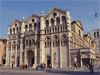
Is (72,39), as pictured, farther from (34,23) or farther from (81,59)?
(34,23)

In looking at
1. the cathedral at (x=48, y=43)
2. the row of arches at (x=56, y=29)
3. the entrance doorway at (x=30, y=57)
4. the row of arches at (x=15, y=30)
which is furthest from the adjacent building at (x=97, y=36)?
the row of arches at (x=15, y=30)

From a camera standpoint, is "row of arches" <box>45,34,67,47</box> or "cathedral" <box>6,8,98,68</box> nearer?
"cathedral" <box>6,8,98,68</box>

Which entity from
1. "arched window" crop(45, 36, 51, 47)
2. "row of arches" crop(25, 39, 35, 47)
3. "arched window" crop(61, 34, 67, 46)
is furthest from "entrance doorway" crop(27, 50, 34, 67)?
"arched window" crop(61, 34, 67, 46)

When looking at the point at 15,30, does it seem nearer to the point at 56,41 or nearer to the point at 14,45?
the point at 14,45

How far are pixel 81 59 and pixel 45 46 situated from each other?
11.8m

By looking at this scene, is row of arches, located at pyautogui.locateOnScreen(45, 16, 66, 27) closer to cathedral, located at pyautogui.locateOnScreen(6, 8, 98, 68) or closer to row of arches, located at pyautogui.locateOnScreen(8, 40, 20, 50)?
cathedral, located at pyautogui.locateOnScreen(6, 8, 98, 68)

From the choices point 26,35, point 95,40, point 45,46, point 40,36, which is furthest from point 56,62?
point 95,40

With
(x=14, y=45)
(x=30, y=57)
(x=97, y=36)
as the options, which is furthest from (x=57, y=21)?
(x=97, y=36)

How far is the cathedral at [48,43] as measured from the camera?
38.7 metres

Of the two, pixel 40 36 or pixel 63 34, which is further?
pixel 40 36

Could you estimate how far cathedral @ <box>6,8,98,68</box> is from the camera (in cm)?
3866

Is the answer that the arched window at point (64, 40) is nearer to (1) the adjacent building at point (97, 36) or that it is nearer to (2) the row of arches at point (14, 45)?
(2) the row of arches at point (14, 45)

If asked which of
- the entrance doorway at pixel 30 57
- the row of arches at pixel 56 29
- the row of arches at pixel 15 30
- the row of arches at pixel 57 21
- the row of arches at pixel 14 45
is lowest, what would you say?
the entrance doorway at pixel 30 57

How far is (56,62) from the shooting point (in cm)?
4012
